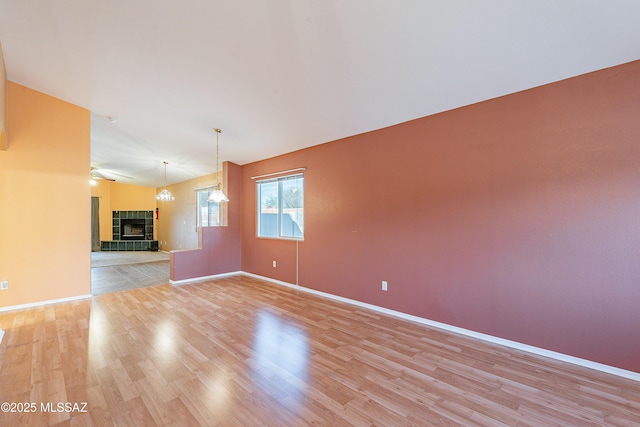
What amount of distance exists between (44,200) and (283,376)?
4.61 meters

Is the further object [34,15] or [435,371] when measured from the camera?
[34,15]

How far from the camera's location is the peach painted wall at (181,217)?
26.8 feet

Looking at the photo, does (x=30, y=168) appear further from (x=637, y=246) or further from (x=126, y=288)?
(x=637, y=246)

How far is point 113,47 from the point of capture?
271cm

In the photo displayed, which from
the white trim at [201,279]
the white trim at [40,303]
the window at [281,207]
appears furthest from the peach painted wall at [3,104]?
the window at [281,207]

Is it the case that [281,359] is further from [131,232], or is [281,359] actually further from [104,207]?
[104,207]

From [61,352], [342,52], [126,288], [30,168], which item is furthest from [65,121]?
[342,52]

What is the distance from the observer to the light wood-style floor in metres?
1.69

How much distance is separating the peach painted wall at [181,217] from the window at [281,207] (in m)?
2.43

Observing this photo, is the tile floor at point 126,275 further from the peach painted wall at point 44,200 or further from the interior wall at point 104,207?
the interior wall at point 104,207

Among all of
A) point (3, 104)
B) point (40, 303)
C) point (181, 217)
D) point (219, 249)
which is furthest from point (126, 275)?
point (3, 104)

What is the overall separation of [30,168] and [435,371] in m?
5.91

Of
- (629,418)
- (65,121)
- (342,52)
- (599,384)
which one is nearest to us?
(629,418)

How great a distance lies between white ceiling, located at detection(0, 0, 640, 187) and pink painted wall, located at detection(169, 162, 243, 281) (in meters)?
2.17
